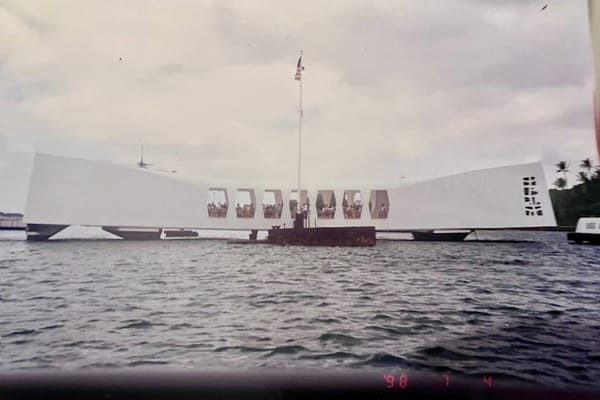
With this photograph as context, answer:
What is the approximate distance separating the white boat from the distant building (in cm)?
215

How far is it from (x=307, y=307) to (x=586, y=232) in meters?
1.12

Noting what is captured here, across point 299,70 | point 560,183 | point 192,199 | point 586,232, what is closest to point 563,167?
point 560,183

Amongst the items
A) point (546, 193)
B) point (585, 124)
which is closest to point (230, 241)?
point (546, 193)

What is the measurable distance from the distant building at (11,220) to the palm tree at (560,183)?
2.10m

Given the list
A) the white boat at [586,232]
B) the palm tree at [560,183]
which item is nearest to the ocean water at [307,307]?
the white boat at [586,232]

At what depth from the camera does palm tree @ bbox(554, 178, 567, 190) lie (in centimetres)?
186

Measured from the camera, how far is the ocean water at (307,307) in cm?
164

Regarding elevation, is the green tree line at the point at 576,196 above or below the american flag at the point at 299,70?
below

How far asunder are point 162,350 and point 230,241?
1.75ft

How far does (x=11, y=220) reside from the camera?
187 cm

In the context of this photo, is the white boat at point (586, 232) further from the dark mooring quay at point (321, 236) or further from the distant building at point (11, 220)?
the distant building at point (11, 220)

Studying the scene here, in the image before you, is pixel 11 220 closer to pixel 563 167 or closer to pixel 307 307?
pixel 307 307

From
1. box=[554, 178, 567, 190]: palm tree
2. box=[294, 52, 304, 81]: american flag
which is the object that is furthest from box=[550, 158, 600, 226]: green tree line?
box=[294, 52, 304, 81]: american flag

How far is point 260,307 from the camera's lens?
5.82ft
